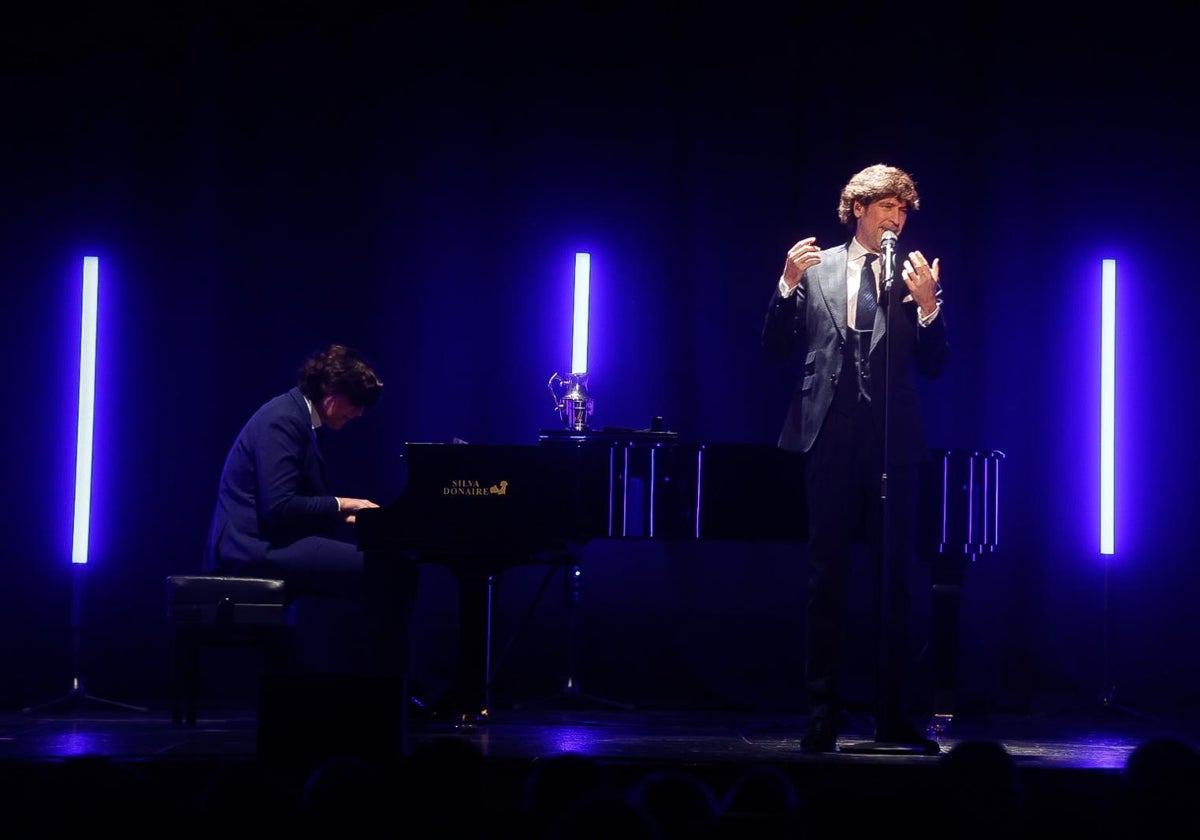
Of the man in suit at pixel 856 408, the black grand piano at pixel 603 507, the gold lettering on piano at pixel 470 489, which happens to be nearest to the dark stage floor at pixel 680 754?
the man in suit at pixel 856 408

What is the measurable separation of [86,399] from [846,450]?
3538mm

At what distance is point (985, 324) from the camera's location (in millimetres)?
6250

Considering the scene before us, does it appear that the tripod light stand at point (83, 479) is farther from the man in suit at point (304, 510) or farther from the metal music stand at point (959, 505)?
the metal music stand at point (959, 505)

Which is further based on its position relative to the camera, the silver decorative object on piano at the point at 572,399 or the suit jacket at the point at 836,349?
the silver decorative object on piano at the point at 572,399

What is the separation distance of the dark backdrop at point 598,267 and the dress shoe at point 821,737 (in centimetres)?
212

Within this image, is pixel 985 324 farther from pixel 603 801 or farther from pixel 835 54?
pixel 603 801

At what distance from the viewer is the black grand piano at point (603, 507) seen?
4.50m

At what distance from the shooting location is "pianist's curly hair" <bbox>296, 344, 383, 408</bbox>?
4918 mm

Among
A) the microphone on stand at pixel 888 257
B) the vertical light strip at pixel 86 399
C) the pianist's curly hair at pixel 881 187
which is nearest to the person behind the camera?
the microphone on stand at pixel 888 257

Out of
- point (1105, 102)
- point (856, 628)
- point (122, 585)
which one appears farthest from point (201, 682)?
point (1105, 102)

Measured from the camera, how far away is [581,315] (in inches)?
241

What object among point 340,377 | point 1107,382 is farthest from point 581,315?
point 1107,382

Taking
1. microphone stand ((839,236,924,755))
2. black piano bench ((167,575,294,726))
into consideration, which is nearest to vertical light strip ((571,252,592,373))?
black piano bench ((167,575,294,726))

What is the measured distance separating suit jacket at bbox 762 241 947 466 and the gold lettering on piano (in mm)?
1003
